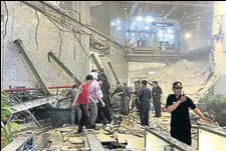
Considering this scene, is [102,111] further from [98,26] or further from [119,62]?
[119,62]

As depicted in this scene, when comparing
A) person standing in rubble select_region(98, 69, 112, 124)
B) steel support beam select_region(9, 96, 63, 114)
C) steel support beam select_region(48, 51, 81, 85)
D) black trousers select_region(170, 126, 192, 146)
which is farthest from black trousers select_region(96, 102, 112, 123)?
black trousers select_region(170, 126, 192, 146)

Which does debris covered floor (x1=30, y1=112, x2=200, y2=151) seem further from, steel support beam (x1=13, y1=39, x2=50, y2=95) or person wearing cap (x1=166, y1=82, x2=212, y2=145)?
steel support beam (x1=13, y1=39, x2=50, y2=95)

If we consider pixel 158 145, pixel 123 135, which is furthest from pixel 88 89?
pixel 158 145

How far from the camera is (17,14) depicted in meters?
6.02

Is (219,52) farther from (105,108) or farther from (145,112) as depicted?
(105,108)

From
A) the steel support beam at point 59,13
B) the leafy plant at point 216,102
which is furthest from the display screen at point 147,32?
the leafy plant at point 216,102

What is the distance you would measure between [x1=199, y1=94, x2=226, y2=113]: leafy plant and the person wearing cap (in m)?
0.93

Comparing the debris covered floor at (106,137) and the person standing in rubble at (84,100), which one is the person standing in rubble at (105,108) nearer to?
the debris covered floor at (106,137)

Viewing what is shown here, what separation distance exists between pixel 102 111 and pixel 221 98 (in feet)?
11.0

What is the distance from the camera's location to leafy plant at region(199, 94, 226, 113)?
172 inches

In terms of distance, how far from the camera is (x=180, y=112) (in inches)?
135

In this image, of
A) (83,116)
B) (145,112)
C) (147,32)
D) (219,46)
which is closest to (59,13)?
(83,116)

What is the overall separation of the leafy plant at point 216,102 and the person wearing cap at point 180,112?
0.93m

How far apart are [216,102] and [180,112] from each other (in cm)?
144
